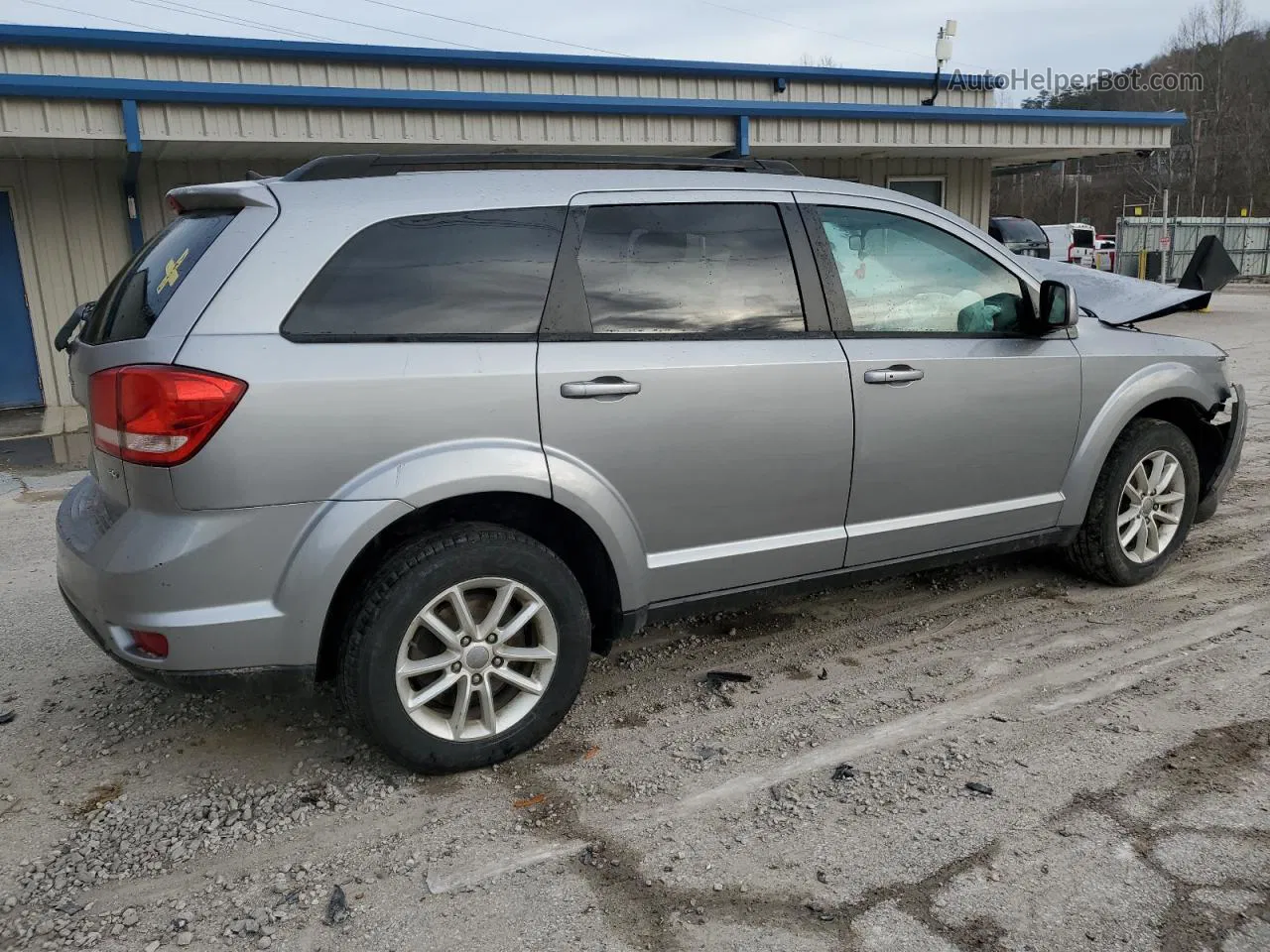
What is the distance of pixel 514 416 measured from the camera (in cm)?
307

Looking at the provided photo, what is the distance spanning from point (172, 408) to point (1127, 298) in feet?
14.4

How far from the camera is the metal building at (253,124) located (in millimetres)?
9477

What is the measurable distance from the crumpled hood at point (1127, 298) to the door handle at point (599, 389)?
238cm

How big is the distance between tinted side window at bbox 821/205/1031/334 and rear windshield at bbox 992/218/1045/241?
824 inches

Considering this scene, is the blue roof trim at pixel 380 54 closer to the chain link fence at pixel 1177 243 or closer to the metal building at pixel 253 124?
the metal building at pixel 253 124

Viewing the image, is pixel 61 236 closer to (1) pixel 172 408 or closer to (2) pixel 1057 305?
(1) pixel 172 408

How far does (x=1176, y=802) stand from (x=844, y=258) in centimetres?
214

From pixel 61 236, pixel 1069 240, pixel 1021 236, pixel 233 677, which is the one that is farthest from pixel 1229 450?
pixel 1069 240

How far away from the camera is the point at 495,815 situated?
2.96 m

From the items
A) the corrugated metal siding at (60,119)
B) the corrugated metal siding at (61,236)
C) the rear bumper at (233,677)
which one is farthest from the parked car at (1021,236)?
the rear bumper at (233,677)

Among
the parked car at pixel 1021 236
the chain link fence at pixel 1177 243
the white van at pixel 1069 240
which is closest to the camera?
the parked car at pixel 1021 236

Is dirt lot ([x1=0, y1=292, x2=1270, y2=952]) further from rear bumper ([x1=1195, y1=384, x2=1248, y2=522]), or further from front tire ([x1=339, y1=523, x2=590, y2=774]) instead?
rear bumper ([x1=1195, y1=384, x2=1248, y2=522])

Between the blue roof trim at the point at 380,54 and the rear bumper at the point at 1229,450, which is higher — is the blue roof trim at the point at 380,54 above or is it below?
above

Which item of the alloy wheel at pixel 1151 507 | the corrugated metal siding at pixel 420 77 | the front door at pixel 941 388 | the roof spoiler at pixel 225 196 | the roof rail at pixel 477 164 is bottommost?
the alloy wheel at pixel 1151 507
